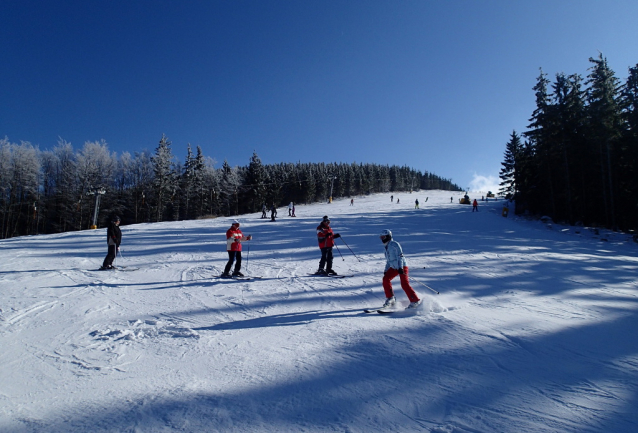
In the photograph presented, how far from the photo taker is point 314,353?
4.46 meters

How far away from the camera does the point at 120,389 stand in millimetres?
3607

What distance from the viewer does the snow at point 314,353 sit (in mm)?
3070

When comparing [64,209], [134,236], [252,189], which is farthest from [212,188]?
[134,236]

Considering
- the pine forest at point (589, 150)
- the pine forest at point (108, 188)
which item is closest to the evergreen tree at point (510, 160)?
the pine forest at point (589, 150)

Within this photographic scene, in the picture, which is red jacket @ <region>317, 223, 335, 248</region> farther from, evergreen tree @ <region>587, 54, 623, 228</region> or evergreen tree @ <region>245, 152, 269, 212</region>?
evergreen tree @ <region>245, 152, 269, 212</region>

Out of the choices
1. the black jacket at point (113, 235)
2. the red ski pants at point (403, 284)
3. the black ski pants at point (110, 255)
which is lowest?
the red ski pants at point (403, 284)

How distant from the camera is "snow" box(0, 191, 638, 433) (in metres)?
3.07

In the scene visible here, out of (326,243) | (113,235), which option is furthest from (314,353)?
(113,235)

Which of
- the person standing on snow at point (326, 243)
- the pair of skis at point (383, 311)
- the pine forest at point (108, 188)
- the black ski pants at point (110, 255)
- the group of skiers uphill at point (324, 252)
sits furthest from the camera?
the pine forest at point (108, 188)

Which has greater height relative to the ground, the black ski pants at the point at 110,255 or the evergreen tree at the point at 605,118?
the evergreen tree at the point at 605,118

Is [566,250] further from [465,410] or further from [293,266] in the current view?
[465,410]

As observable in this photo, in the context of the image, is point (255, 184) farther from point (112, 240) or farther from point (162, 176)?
point (112, 240)

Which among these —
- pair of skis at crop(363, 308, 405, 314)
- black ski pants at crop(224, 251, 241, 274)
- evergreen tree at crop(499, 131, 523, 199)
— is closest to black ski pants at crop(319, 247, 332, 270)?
black ski pants at crop(224, 251, 241, 274)

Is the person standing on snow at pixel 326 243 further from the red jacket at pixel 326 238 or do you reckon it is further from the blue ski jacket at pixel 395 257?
the blue ski jacket at pixel 395 257
